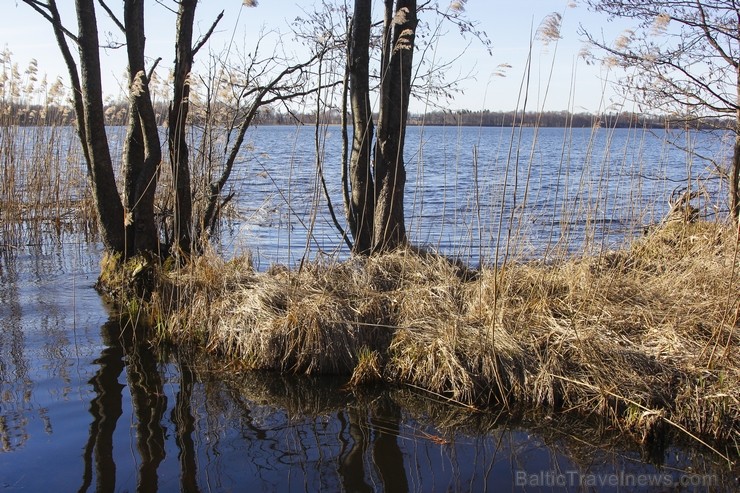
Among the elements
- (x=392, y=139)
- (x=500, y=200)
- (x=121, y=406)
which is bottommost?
(x=121, y=406)

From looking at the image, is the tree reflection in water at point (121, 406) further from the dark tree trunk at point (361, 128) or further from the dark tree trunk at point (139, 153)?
the dark tree trunk at point (361, 128)

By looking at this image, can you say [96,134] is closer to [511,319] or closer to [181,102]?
[181,102]

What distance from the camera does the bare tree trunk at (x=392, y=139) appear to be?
6695 millimetres

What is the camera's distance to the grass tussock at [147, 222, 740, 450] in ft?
14.3

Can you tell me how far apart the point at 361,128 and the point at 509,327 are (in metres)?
2.87

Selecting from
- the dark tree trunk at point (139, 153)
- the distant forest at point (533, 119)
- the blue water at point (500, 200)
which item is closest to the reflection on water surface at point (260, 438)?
the blue water at point (500, 200)

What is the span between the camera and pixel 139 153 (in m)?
7.02

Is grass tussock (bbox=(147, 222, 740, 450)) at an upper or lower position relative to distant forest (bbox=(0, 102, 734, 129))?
lower

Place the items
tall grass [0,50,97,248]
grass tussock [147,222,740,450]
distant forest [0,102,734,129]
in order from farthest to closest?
tall grass [0,50,97,248]
distant forest [0,102,734,129]
grass tussock [147,222,740,450]

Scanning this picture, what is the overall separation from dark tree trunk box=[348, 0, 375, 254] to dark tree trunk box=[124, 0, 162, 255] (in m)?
2.04

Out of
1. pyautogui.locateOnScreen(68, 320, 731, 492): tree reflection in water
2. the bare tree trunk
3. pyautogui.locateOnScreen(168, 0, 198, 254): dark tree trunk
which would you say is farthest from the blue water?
pyautogui.locateOnScreen(68, 320, 731, 492): tree reflection in water

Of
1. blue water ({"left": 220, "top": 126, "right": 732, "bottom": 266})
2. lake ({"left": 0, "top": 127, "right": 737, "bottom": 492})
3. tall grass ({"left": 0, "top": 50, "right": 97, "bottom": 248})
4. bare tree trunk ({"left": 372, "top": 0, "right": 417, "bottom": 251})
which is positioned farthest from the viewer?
tall grass ({"left": 0, "top": 50, "right": 97, "bottom": 248})

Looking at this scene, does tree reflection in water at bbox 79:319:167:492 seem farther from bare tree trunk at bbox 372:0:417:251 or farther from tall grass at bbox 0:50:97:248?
tall grass at bbox 0:50:97:248

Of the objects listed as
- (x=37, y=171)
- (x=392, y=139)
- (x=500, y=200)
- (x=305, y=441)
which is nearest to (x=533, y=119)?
(x=392, y=139)
